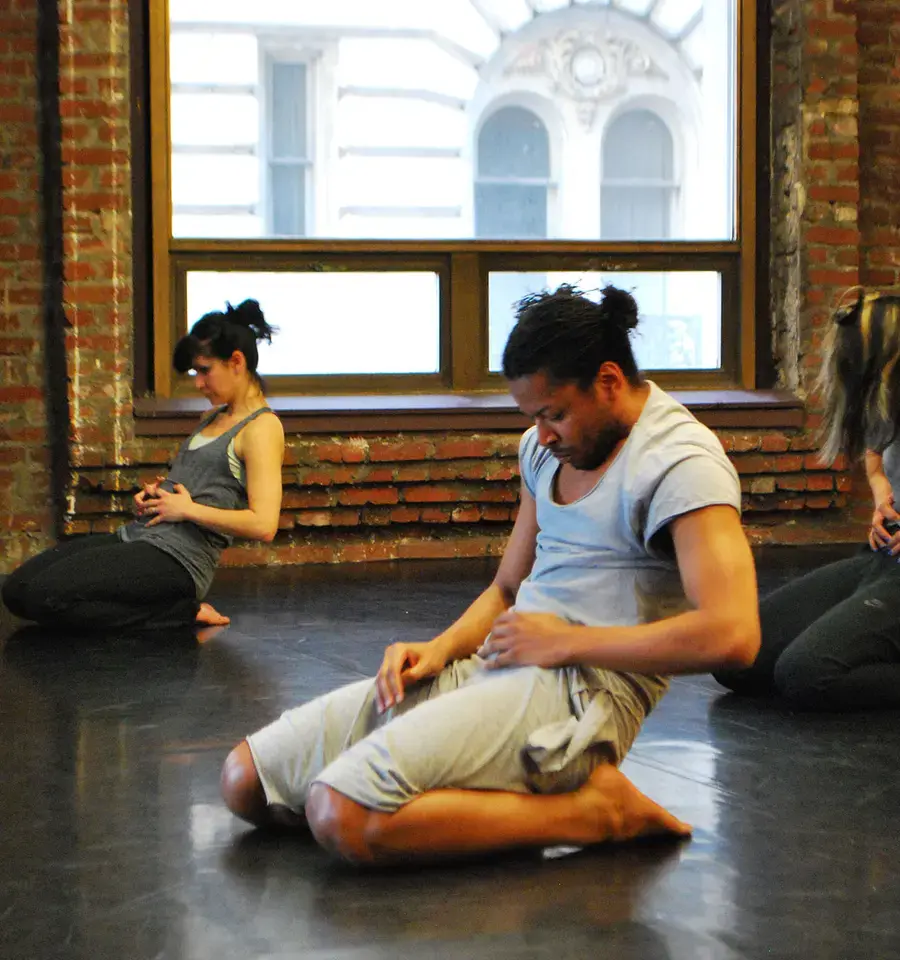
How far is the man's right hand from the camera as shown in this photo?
2234 mm

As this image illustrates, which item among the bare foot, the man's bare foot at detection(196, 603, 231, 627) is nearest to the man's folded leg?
the bare foot

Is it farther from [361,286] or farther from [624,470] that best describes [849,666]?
[361,286]

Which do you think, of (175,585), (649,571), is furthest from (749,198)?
(649,571)

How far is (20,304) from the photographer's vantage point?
568 cm

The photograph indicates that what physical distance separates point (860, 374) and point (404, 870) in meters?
1.72

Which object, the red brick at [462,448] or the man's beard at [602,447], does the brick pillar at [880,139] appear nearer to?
the red brick at [462,448]

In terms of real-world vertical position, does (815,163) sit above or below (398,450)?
above

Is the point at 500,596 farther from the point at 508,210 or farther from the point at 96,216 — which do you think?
the point at 508,210

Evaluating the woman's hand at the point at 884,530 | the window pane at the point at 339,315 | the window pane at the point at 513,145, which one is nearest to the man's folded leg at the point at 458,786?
the woman's hand at the point at 884,530

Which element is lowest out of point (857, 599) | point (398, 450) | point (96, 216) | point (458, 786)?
point (458, 786)

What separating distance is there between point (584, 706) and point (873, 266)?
15.4ft

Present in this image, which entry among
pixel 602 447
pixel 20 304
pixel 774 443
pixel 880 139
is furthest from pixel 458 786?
pixel 880 139

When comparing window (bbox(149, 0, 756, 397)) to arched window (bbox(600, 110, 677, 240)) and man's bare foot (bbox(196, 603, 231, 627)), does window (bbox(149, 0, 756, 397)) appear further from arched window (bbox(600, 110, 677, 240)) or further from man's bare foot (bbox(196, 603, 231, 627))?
man's bare foot (bbox(196, 603, 231, 627))

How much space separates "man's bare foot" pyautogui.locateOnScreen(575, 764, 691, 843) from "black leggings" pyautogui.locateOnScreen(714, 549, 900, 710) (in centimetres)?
106
